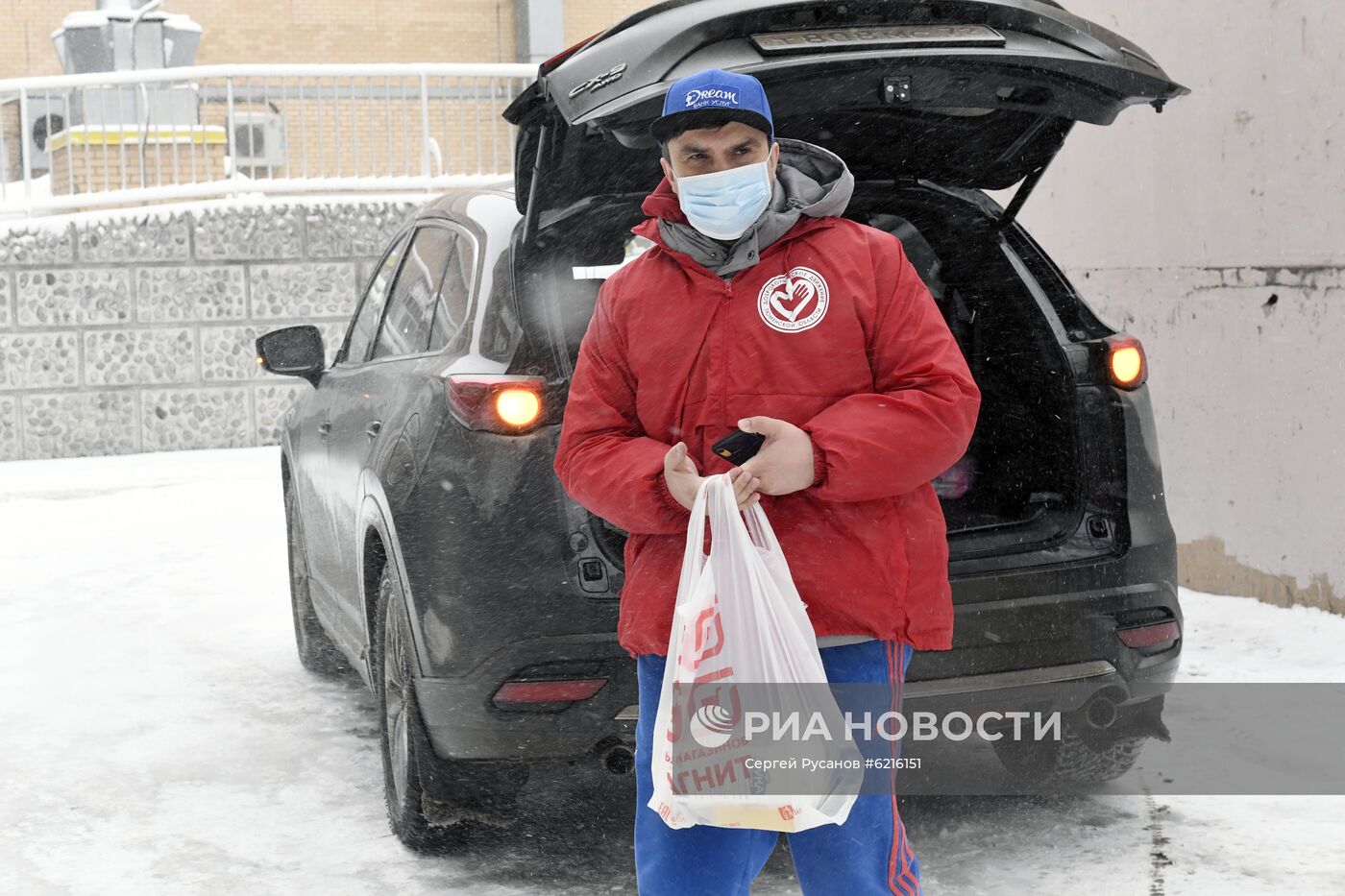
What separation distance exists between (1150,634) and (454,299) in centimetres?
187

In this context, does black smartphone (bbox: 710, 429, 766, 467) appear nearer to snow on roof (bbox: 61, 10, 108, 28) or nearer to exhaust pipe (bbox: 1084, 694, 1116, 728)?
exhaust pipe (bbox: 1084, 694, 1116, 728)

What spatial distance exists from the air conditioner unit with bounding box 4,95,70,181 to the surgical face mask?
11.7m

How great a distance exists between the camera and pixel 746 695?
271cm

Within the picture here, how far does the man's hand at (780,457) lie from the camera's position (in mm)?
2678

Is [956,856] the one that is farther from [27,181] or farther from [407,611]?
[27,181]

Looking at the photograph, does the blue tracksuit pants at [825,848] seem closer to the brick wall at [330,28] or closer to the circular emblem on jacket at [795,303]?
the circular emblem on jacket at [795,303]

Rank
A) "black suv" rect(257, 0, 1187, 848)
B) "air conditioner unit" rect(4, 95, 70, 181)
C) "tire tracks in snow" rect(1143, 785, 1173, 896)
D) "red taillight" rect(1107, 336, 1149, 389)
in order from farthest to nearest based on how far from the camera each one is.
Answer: "air conditioner unit" rect(4, 95, 70, 181) → "red taillight" rect(1107, 336, 1149, 389) → "tire tracks in snow" rect(1143, 785, 1173, 896) → "black suv" rect(257, 0, 1187, 848)

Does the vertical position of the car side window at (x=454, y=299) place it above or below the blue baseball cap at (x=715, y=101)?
below

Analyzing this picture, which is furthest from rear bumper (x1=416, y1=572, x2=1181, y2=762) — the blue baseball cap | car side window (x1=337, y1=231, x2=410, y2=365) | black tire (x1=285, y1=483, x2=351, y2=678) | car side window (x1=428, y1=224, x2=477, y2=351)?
black tire (x1=285, y1=483, x2=351, y2=678)

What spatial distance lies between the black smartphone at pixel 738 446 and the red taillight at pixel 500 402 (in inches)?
49.7

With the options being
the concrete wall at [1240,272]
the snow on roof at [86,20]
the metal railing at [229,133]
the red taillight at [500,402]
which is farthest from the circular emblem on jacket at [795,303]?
the snow on roof at [86,20]

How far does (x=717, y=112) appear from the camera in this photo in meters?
2.82

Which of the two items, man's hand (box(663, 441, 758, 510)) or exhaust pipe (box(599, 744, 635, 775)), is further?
exhaust pipe (box(599, 744, 635, 775))

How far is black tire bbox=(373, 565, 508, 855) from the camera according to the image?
4.11 m
